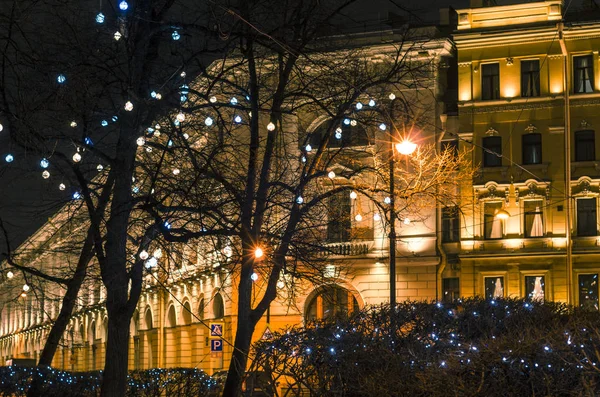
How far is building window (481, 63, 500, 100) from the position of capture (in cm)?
4791

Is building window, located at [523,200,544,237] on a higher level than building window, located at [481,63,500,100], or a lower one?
lower

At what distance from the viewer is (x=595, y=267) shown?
4494cm

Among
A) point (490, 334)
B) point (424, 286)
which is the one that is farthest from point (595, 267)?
point (490, 334)

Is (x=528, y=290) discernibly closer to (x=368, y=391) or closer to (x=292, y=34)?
(x=292, y=34)

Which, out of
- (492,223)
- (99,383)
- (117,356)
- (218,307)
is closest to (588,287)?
(492,223)

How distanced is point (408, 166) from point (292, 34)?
23591 mm

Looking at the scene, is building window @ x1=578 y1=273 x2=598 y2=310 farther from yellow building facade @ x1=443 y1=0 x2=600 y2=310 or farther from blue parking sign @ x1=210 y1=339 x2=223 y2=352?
blue parking sign @ x1=210 y1=339 x2=223 y2=352

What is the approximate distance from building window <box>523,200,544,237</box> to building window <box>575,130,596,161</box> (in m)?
2.37

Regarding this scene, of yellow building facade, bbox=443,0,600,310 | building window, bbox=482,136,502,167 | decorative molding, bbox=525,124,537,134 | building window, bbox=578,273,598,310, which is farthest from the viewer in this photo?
building window, bbox=482,136,502,167

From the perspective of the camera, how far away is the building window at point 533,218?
45969mm

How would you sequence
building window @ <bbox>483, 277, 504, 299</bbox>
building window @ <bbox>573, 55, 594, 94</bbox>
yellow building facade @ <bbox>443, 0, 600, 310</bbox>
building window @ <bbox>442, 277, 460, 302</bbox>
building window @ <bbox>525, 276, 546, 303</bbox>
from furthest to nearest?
1. building window @ <bbox>442, 277, 460, 302</bbox>
2. building window @ <bbox>573, 55, 594, 94</bbox>
3. building window @ <bbox>483, 277, 504, 299</bbox>
4. yellow building facade @ <bbox>443, 0, 600, 310</bbox>
5. building window @ <bbox>525, 276, 546, 303</bbox>

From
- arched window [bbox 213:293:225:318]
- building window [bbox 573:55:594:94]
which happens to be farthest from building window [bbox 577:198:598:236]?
arched window [bbox 213:293:225:318]

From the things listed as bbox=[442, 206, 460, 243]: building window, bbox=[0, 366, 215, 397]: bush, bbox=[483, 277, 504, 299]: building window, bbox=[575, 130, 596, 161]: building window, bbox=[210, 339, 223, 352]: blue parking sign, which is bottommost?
bbox=[0, 366, 215, 397]: bush

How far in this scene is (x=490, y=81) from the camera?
158ft
